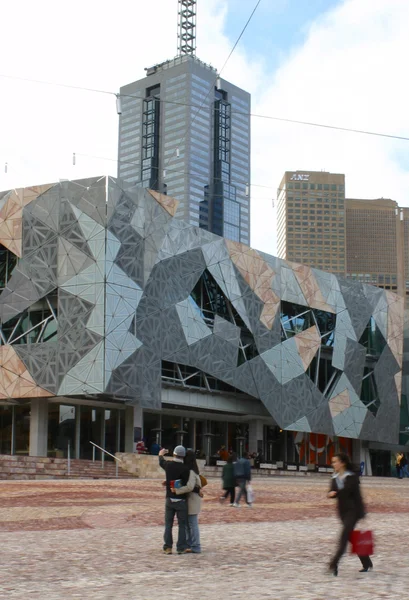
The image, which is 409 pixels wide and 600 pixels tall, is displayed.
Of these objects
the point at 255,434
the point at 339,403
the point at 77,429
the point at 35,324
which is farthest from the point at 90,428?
the point at 339,403

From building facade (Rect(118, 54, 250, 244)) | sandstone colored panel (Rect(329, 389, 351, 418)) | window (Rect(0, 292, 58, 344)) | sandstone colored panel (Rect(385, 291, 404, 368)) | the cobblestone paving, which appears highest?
building facade (Rect(118, 54, 250, 244))

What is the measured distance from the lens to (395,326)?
69.9 metres

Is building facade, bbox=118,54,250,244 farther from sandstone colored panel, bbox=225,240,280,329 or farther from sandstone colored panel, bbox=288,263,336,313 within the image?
sandstone colored panel, bbox=225,240,280,329

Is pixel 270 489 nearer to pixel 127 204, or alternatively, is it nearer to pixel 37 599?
pixel 127 204

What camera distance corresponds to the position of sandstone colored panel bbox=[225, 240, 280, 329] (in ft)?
182

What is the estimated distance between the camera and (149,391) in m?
47.2

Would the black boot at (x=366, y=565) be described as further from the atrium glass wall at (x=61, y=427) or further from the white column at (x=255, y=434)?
the white column at (x=255, y=434)

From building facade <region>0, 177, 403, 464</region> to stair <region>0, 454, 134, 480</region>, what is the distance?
151 inches

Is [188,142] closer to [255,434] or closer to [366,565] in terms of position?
[255,434]

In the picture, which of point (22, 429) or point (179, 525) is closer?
point (179, 525)

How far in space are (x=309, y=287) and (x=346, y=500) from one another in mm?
51055

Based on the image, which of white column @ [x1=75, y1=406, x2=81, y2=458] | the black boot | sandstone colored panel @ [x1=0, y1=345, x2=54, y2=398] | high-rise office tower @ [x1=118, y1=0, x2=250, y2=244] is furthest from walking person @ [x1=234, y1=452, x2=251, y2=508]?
high-rise office tower @ [x1=118, y1=0, x2=250, y2=244]

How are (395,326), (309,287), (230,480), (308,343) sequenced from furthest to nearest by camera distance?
(395,326) → (309,287) → (308,343) → (230,480)

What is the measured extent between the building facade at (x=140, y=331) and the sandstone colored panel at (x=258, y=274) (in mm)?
89
